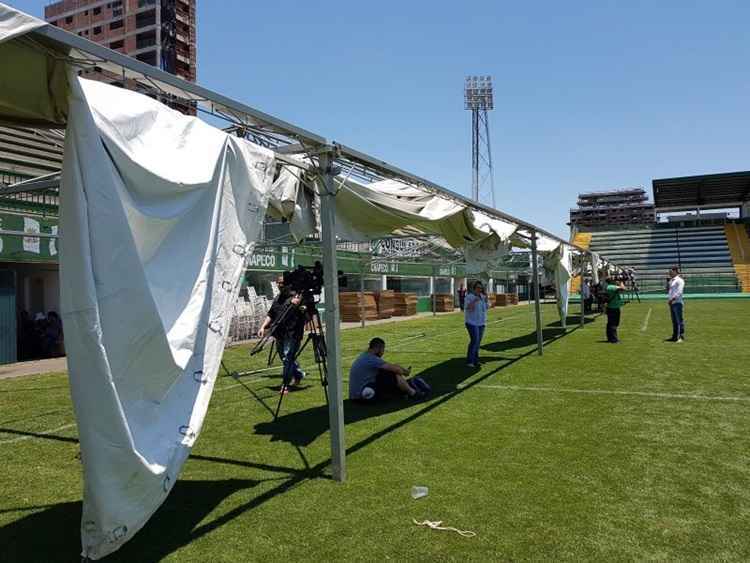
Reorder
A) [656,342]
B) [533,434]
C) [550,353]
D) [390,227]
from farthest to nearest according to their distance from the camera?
[656,342] → [550,353] → [390,227] → [533,434]

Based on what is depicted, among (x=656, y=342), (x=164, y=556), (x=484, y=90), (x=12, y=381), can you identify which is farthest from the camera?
(x=484, y=90)

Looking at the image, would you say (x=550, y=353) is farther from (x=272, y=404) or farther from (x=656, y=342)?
(x=272, y=404)

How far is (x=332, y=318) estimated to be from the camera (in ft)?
16.4

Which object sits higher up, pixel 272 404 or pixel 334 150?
pixel 334 150

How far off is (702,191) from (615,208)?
103m

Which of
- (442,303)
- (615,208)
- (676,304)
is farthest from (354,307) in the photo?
(615,208)

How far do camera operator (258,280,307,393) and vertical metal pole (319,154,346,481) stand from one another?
1979mm

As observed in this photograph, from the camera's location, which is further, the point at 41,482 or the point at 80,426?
the point at 41,482

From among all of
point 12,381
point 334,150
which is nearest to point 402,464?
point 334,150

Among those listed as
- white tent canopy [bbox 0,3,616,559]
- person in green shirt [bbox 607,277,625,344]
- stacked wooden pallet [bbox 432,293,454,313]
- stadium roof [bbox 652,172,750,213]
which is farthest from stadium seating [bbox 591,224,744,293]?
white tent canopy [bbox 0,3,616,559]

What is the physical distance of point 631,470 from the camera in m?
5.01

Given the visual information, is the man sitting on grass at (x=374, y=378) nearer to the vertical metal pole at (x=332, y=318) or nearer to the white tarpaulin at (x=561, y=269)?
the vertical metal pole at (x=332, y=318)

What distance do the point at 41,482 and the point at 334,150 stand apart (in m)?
3.90

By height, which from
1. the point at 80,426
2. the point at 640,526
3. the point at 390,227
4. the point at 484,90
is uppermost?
the point at 484,90
